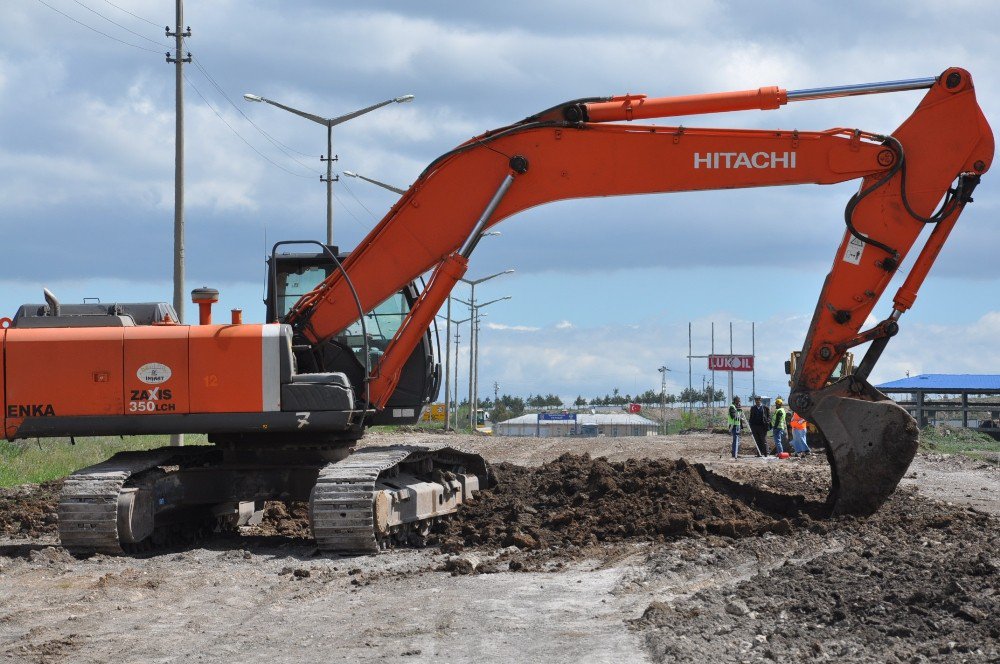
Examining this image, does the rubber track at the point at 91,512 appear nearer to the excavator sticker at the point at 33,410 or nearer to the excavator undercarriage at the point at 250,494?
the excavator undercarriage at the point at 250,494

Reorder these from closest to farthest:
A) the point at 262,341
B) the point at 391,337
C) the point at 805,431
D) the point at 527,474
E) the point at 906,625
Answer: the point at 906,625, the point at 262,341, the point at 391,337, the point at 527,474, the point at 805,431

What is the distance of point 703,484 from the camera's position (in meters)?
15.2

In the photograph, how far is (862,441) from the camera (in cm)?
1309

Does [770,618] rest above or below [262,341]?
below

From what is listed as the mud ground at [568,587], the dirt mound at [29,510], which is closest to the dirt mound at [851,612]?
the mud ground at [568,587]

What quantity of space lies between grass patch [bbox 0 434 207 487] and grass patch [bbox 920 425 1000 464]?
65.8 ft

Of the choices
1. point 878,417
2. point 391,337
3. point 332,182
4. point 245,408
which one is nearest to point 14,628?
point 245,408

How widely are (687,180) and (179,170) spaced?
12443mm

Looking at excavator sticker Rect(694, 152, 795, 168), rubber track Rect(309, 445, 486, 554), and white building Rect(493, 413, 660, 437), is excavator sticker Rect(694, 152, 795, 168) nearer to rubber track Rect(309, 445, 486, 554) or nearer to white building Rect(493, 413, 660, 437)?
rubber track Rect(309, 445, 486, 554)

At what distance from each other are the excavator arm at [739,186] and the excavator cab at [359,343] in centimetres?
28

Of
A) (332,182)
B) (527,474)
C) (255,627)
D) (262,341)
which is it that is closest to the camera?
(255,627)

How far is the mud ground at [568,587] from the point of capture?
7965mm

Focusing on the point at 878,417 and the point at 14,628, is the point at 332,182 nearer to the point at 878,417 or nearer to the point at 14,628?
the point at 878,417

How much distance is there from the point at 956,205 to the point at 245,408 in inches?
310
